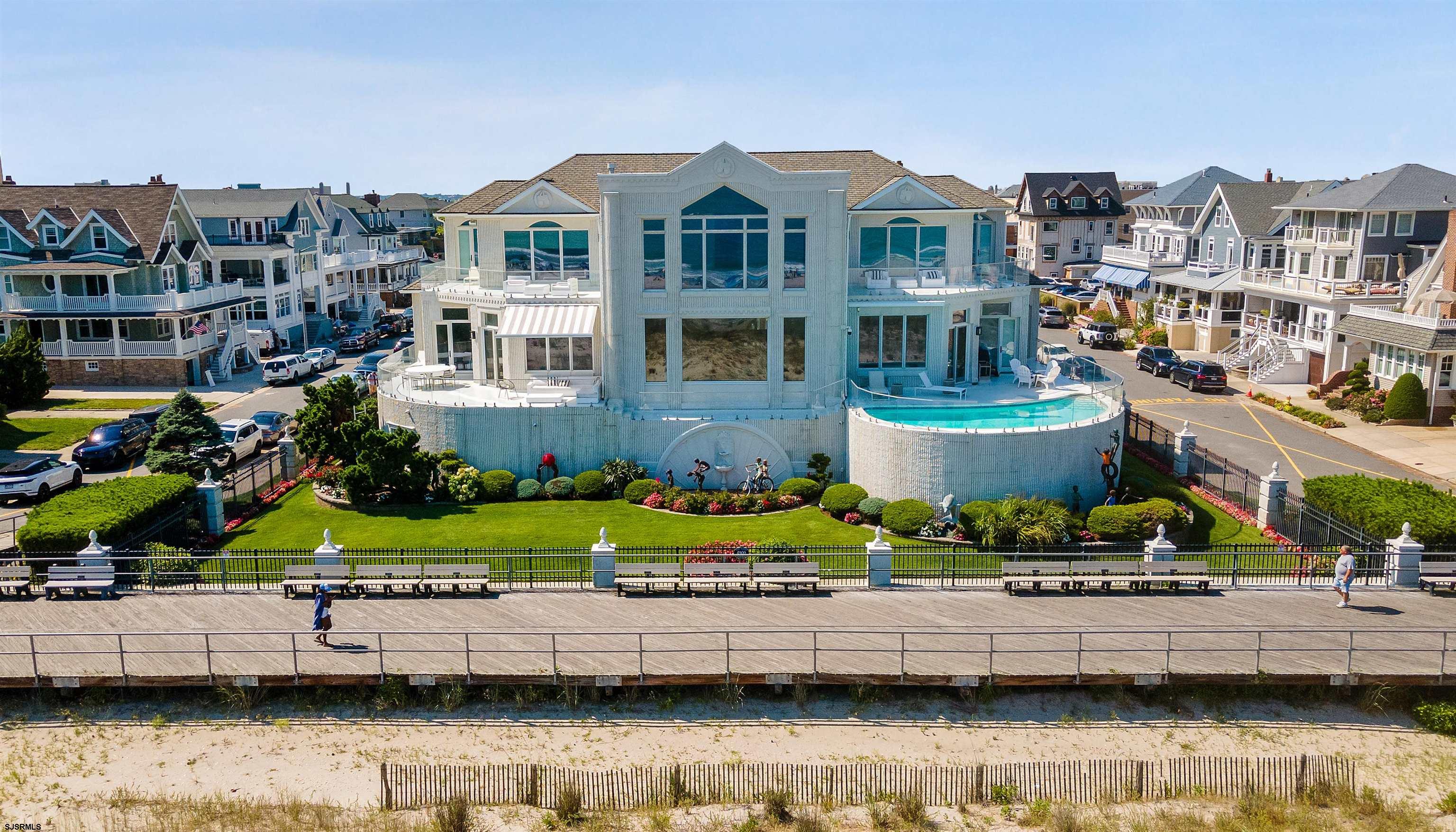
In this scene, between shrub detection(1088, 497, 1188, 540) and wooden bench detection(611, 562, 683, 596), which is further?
shrub detection(1088, 497, 1188, 540)

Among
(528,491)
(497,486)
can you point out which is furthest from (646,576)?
(497,486)

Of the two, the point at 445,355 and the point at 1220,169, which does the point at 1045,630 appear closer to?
the point at 445,355

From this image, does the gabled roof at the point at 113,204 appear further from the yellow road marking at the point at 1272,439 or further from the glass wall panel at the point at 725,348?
the yellow road marking at the point at 1272,439

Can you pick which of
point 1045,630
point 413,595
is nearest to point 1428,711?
point 1045,630

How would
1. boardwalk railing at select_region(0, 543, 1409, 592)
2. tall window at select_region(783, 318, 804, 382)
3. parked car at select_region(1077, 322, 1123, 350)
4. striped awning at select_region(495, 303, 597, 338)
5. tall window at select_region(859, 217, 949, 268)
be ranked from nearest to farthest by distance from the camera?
boardwalk railing at select_region(0, 543, 1409, 592), tall window at select_region(783, 318, 804, 382), striped awning at select_region(495, 303, 597, 338), tall window at select_region(859, 217, 949, 268), parked car at select_region(1077, 322, 1123, 350)

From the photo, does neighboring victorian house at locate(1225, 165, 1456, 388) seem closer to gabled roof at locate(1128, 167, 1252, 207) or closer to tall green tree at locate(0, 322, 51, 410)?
gabled roof at locate(1128, 167, 1252, 207)

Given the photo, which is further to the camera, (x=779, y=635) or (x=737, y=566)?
(x=737, y=566)

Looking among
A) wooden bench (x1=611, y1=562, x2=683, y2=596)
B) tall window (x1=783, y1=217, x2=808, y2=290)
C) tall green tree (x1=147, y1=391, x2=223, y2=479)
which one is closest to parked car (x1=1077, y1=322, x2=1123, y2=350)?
tall window (x1=783, y1=217, x2=808, y2=290)
